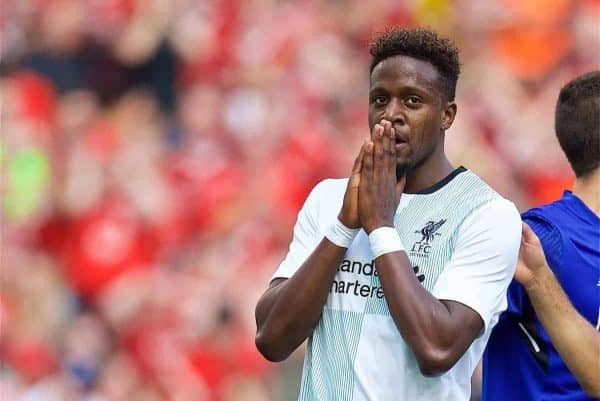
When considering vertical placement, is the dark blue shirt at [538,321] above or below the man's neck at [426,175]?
below

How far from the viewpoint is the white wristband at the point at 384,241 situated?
258 centimetres

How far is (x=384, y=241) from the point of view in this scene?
2.59 meters

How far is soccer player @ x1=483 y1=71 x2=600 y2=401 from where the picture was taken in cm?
274

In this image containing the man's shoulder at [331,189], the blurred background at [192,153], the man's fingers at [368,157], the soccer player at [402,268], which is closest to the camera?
the soccer player at [402,268]

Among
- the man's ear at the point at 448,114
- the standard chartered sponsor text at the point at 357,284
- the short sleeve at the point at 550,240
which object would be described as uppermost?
Result: the man's ear at the point at 448,114

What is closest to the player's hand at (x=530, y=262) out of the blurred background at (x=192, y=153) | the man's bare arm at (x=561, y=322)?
the man's bare arm at (x=561, y=322)

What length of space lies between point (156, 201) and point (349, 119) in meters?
1.10

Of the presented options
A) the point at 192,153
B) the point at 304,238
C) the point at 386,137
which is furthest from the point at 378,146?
the point at 192,153

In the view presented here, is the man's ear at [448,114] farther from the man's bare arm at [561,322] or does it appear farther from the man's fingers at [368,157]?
the man's bare arm at [561,322]

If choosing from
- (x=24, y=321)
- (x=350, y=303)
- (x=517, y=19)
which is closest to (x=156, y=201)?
(x=24, y=321)

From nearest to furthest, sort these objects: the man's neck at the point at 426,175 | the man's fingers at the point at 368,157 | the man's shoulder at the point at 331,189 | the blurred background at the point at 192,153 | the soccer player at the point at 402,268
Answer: the soccer player at the point at 402,268 → the man's fingers at the point at 368,157 → the man's neck at the point at 426,175 → the man's shoulder at the point at 331,189 → the blurred background at the point at 192,153

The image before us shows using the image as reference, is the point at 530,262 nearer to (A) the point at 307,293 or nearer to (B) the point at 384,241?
(B) the point at 384,241

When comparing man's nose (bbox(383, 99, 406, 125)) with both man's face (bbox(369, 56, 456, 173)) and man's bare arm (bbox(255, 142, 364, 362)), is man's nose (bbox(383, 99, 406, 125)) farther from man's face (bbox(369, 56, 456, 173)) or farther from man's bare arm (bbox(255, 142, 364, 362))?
man's bare arm (bbox(255, 142, 364, 362))

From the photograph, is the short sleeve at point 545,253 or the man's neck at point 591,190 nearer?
the short sleeve at point 545,253
